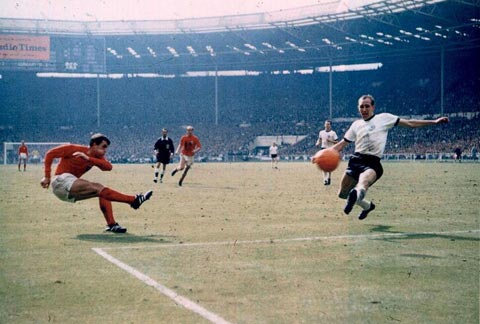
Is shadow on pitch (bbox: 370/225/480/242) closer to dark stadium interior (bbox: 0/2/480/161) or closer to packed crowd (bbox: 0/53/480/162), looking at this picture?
dark stadium interior (bbox: 0/2/480/161)

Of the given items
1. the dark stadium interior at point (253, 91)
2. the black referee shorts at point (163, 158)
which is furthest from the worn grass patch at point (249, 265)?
the dark stadium interior at point (253, 91)

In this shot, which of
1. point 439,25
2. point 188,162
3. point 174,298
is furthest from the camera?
point 439,25

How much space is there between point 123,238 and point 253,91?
241 ft

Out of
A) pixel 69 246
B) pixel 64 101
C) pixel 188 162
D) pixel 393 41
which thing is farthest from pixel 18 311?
pixel 64 101

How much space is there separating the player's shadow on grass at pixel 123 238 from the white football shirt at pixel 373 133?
3648mm

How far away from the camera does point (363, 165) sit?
33.5 feet

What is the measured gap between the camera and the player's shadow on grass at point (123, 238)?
28.6 ft

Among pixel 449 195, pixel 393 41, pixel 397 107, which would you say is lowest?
pixel 449 195

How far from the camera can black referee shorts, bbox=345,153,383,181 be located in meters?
10.2

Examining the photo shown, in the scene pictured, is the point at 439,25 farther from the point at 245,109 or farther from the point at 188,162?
the point at 188,162

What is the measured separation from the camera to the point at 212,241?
Answer: 8586 mm

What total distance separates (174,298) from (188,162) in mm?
17880

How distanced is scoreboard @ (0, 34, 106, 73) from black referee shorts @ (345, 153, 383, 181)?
6416 cm

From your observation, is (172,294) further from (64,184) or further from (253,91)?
(253,91)
